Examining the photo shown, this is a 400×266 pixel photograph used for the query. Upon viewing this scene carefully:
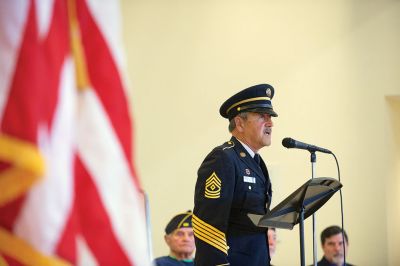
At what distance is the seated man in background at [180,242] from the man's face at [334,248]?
1200 millimetres

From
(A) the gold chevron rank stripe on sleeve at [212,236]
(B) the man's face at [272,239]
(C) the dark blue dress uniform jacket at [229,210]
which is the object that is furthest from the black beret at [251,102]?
(B) the man's face at [272,239]

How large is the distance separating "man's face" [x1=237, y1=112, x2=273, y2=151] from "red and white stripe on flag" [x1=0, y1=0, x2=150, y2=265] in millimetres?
1799

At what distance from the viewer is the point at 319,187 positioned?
292 cm

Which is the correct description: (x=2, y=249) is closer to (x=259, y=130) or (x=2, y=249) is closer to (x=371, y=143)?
(x=259, y=130)

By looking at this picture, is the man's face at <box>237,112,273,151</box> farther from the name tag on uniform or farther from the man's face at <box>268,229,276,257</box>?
the man's face at <box>268,229,276,257</box>

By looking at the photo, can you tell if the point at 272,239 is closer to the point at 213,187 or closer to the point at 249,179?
the point at 249,179

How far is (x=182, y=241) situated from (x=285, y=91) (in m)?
1.74

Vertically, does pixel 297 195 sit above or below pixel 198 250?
above

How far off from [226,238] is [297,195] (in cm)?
46

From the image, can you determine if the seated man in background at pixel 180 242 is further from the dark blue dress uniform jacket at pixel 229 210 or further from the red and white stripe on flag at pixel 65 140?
the red and white stripe on flag at pixel 65 140

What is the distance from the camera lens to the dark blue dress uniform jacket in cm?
307

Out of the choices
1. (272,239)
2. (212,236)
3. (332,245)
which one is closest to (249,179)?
(212,236)

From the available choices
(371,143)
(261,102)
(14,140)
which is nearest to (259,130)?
(261,102)

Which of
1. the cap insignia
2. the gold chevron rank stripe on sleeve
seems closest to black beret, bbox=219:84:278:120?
the cap insignia
